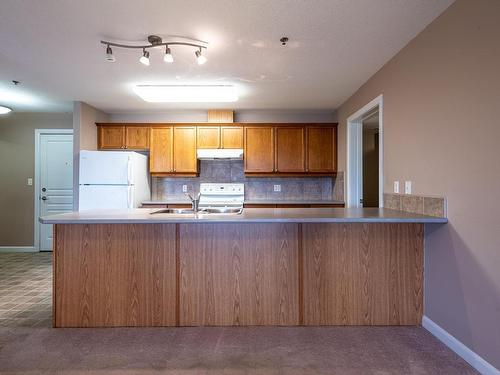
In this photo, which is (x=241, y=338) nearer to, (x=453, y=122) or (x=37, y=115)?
(x=453, y=122)

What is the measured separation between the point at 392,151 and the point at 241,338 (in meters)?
2.16

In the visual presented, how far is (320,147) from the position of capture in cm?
486

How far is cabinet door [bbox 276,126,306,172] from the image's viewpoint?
4848 mm

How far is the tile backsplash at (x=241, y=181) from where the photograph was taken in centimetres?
518

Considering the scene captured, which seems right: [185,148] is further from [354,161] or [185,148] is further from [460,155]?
[460,155]

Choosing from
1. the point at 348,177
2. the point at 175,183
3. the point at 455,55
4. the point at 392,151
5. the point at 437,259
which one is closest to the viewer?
the point at 455,55

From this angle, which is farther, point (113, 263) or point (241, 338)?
point (113, 263)

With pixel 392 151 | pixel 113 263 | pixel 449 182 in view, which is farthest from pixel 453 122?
pixel 113 263

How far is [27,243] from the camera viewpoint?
5297 millimetres

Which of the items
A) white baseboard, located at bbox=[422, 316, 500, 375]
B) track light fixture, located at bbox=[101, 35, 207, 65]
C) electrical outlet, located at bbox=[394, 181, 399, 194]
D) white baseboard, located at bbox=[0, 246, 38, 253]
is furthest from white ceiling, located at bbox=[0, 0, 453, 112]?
white baseboard, located at bbox=[0, 246, 38, 253]

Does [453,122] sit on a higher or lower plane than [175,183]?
higher

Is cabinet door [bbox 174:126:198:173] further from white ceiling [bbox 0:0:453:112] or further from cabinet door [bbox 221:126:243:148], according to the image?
white ceiling [bbox 0:0:453:112]

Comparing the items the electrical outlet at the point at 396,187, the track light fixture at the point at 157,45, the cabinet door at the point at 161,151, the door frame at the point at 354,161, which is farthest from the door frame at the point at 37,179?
the electrical outlet at the point at 396,187

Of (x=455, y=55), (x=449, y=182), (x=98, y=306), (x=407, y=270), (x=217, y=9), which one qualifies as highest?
(x=217, y=9)
